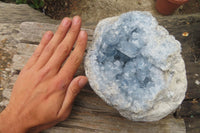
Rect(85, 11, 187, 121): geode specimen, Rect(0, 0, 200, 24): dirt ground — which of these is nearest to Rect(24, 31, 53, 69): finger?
Rect(85, 11, 187, 121): geode specimen

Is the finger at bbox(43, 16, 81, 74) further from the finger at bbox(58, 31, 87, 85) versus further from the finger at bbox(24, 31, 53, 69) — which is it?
the finger at bbox(24, 31, 53, 69)

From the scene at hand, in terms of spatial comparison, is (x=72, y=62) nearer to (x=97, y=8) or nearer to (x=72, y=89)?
(x=72, y=89)

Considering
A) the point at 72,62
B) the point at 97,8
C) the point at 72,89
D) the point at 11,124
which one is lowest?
the point at 11,124

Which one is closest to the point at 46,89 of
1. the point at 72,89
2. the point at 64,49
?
the point at 72,89

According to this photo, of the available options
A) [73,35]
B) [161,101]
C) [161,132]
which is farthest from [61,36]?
[161,132]

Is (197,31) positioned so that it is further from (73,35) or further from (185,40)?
(73,35)

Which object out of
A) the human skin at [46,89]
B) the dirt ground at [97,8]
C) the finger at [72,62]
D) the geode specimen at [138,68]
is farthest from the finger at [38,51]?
the dirt ground at [97,8]
